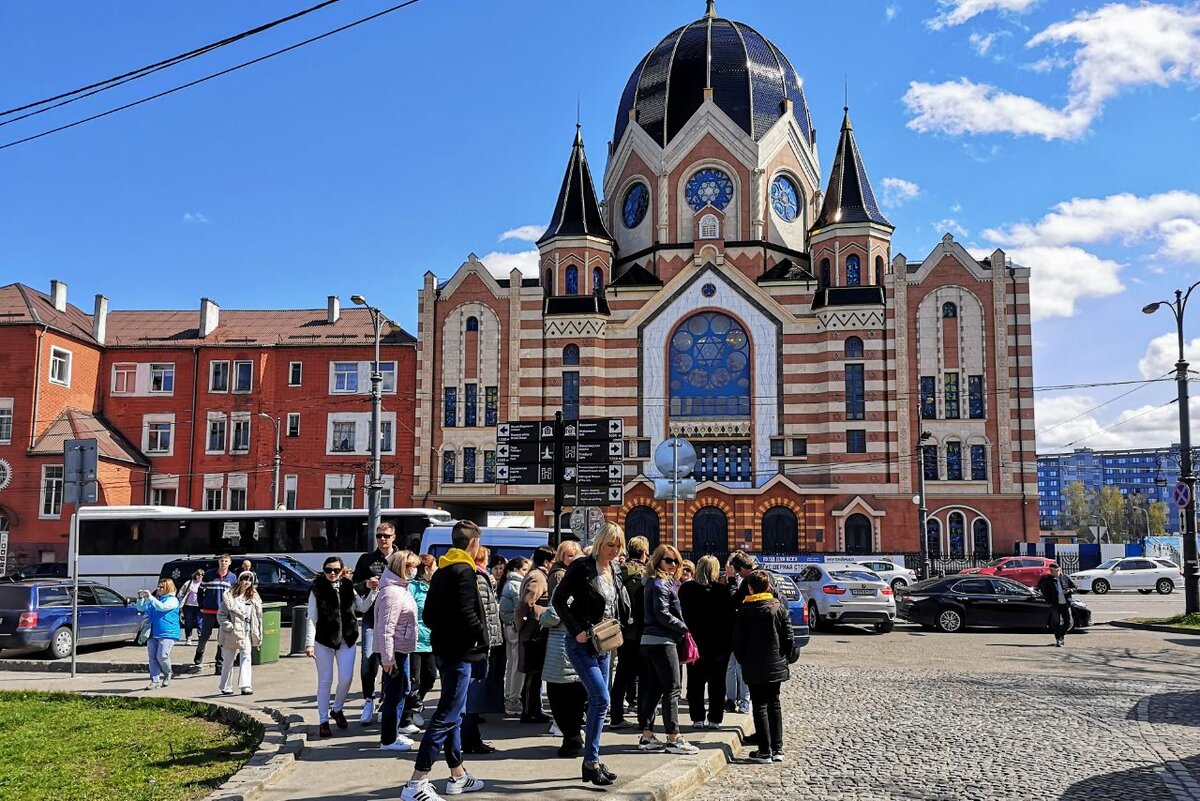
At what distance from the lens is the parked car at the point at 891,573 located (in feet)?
113

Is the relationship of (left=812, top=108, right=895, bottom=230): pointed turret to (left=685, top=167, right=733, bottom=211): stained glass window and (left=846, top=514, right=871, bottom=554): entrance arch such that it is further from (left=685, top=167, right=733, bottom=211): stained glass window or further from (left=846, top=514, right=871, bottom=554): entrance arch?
(left=846, top=514, right=871, bottom=554): entrance arch

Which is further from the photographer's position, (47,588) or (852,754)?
(47,588)

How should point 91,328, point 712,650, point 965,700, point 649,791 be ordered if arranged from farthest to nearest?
point 91,328 → point 965,700 → point 712,650 → point 649,791

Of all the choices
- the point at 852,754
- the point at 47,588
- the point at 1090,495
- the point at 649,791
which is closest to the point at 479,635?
the point at 649,791

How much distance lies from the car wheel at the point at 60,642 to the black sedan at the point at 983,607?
18.6 meters

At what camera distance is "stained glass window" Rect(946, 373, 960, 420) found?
47.0 metres

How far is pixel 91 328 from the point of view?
170 ft

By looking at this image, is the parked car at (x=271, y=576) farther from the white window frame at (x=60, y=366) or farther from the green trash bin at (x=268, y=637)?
the white window frame at (x=60, y=366)

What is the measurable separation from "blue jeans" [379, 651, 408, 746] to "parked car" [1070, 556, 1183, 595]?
36.8 meters

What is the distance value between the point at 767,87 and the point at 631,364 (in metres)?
18.4

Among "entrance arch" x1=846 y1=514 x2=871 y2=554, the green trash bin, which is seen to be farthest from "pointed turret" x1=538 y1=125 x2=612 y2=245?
the green trash bin

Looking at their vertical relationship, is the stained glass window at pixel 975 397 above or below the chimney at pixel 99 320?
below

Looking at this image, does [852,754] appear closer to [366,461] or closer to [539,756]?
[539,756]

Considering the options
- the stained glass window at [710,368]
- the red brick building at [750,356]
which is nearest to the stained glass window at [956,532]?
the red brick building at [750,356]
